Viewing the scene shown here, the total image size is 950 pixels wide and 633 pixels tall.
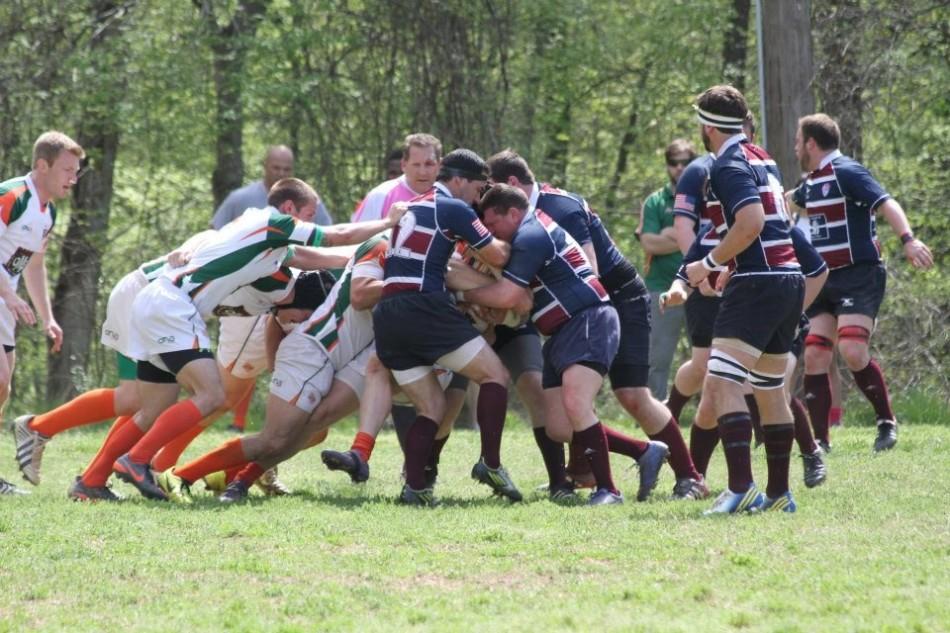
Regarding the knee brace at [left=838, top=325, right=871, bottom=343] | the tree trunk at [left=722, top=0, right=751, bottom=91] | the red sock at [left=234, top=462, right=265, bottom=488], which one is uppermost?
the tree trunk at [left=722, top=0, right=751, bottom=91]

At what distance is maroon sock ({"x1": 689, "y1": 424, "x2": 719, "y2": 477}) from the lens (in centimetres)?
855

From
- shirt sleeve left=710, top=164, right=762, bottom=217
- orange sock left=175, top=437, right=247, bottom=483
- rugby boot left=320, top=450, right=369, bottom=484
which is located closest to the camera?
shirt sleeve left=710, top=164, right=762, bottom=217

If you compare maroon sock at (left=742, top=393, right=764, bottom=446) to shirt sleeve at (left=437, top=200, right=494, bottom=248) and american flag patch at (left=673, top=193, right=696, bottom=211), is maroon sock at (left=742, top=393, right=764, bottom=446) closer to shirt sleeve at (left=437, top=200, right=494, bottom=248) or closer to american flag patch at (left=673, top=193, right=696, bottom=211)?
american flag patch at (left=673, top=193, right=696, bottom=211)

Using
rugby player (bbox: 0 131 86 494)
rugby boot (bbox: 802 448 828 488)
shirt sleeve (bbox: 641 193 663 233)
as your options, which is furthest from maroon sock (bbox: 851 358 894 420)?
rugby player (bbox: 0 131 86 494)

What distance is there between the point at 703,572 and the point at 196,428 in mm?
4206

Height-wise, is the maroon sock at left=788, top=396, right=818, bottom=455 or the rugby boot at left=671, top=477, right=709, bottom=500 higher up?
the maroon sock at left=788, top=396, right=818, bottom=455

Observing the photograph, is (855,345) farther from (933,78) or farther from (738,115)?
(933,78)

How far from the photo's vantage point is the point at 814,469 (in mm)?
8367

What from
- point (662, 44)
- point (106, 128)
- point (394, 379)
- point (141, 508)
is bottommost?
point (141, 508)

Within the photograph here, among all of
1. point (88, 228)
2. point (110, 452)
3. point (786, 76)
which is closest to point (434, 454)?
point (110, 452)

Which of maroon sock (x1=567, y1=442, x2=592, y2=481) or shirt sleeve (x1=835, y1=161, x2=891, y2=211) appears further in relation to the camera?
shirt sleeve (x1=835, y1=161, x2=891, y2=211)

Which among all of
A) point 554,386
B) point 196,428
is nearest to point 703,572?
point 554,386

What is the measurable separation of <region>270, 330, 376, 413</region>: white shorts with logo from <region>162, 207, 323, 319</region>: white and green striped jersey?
1.47ft

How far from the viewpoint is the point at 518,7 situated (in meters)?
16.9
